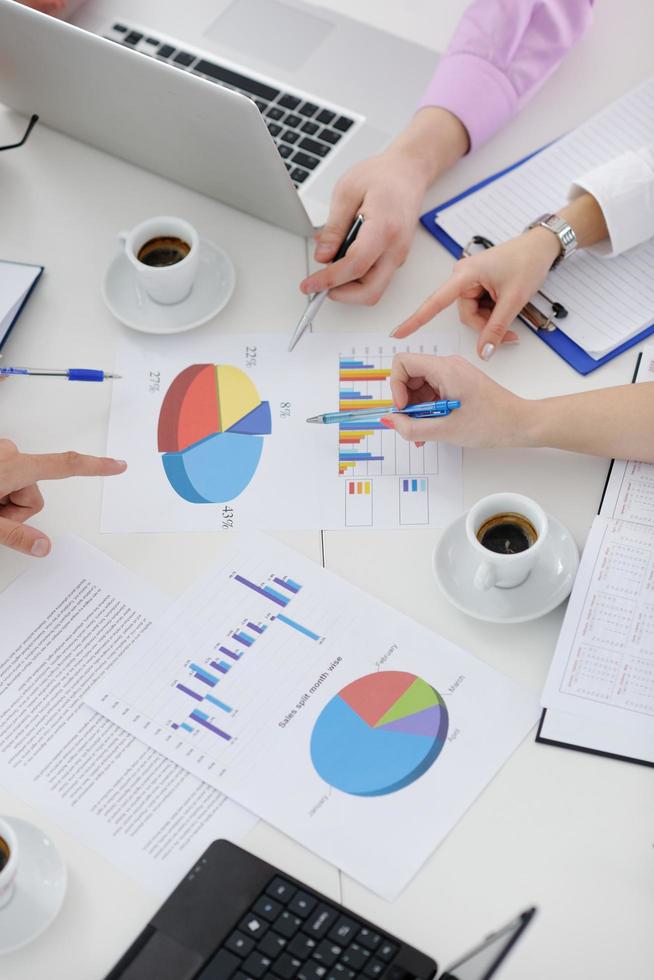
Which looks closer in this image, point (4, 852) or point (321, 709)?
point (4, 852)

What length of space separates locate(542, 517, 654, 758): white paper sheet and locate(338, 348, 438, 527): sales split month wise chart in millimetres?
190

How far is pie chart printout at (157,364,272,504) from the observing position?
1.15 m

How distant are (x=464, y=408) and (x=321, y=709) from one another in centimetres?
36

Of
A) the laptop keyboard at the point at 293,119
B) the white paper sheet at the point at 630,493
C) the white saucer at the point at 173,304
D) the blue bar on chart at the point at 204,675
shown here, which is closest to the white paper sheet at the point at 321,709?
the blue bar on chart at the point at 204,675

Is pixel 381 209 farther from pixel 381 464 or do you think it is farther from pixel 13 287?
pixel 13 287

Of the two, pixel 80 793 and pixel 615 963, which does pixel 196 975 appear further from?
pixel 615 963

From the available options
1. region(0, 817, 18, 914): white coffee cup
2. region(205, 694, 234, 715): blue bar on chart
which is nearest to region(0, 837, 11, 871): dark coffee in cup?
region(0, 817, 18, 914): white coffee cup

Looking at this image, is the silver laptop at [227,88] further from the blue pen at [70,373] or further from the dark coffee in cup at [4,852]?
the dark coffee in cup at [4,852]

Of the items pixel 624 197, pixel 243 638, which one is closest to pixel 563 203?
pixel 624 197

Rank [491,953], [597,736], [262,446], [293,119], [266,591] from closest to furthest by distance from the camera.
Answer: [491,953] < [597,736] < [266,591] < [262,446] < [293,119]

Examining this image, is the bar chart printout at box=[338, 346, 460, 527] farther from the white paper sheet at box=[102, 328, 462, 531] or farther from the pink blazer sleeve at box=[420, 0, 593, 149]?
the pink blazer sleeve at box=[420, 0, 593, 149]

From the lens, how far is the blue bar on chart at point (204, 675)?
102 cm

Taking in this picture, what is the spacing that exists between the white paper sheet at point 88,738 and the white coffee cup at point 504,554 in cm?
33

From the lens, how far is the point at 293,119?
1.39 metres
